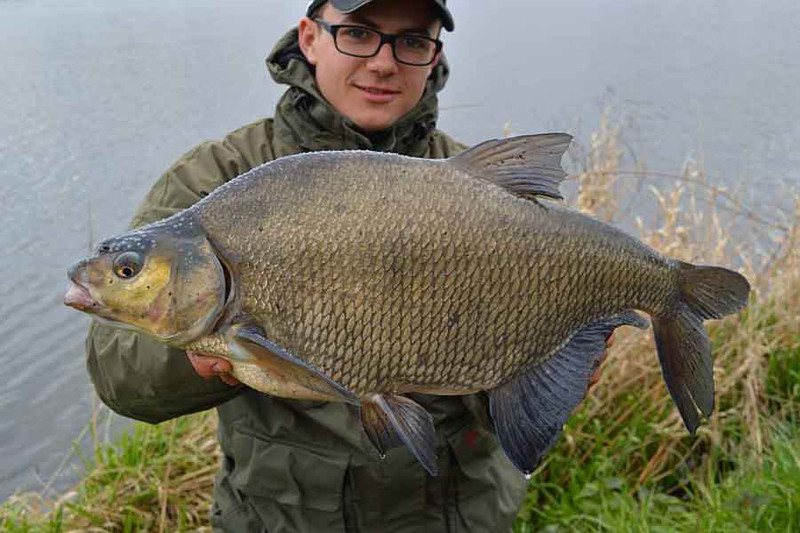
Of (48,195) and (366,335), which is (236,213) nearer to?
(366,335)

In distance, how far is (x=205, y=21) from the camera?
13.0 m

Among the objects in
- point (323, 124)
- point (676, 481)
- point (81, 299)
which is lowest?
point (676, 481)

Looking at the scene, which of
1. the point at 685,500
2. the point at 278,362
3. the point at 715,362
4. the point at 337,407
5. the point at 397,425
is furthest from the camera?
the point at 715,362

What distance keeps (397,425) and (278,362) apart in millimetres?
255

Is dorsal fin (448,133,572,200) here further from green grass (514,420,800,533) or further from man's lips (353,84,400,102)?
green grass (514,420,800,533)

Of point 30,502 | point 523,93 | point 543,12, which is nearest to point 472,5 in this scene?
point 543,12

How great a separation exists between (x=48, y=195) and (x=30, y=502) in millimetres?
3543

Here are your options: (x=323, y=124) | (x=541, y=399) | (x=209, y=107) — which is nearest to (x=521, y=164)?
(x=541, y=399)

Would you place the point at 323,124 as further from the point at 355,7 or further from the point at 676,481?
the point at 676,481

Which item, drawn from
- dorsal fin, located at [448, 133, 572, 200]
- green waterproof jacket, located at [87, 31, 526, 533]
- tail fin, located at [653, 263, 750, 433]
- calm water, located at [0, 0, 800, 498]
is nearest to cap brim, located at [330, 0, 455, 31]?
green waterproof jacket, located at [87, 31, 526, 533]

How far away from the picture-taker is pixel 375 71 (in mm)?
2078

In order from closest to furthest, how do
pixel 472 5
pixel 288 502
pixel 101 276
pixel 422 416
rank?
pixel 101 276 → pixel 422 416 → pixel 288 502 → pixel 472 5

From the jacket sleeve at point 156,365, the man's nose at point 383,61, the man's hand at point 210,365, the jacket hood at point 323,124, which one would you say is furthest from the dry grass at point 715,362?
the man's hand at point 210,365

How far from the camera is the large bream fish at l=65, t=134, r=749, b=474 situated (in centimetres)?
139
